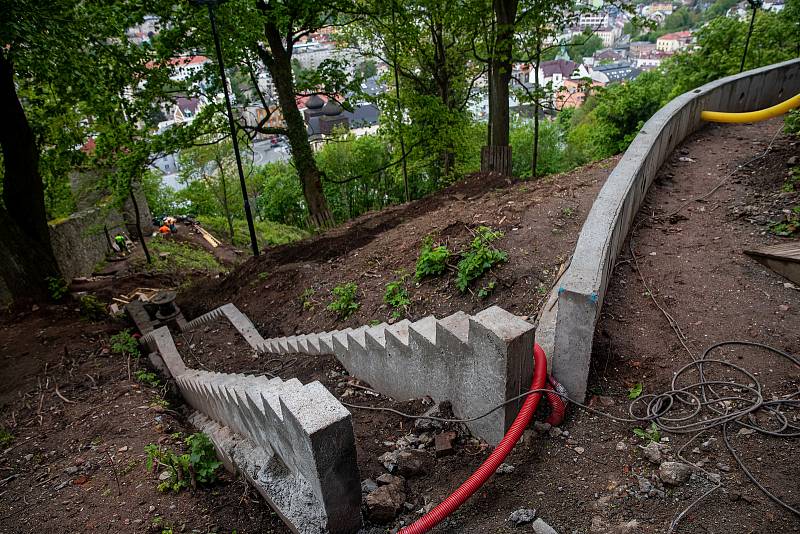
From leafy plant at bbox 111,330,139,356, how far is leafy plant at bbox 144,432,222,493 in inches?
170

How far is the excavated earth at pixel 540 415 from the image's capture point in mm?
2891

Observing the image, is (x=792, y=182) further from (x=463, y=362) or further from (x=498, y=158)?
(x=498, y=158)

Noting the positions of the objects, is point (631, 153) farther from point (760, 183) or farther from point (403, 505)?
point (403, 505)

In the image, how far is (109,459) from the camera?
4.54m

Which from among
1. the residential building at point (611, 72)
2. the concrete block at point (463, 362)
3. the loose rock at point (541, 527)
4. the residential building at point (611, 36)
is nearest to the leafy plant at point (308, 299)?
the concrete block at point (463, 362)

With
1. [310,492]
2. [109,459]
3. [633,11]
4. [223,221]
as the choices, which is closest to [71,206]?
[223,221]

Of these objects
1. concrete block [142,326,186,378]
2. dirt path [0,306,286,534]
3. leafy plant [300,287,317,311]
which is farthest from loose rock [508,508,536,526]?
concrete block [142,326,186,378]

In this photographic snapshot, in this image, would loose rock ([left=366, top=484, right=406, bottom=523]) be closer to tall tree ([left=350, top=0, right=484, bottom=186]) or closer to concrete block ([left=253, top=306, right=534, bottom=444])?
concrete block ([left=253, top=306, right=534, bottom=444])

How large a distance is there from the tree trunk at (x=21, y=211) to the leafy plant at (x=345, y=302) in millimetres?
6443

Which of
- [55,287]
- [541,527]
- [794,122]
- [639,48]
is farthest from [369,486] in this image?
[639,48]

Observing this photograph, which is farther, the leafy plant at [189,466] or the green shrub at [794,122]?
the green shrub at [794,122]

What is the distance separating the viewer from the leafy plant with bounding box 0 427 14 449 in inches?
202

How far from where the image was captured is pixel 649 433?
3176 millimetres

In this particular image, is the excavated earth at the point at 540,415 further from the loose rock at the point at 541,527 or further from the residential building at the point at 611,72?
the residential building at the point at 611,72
